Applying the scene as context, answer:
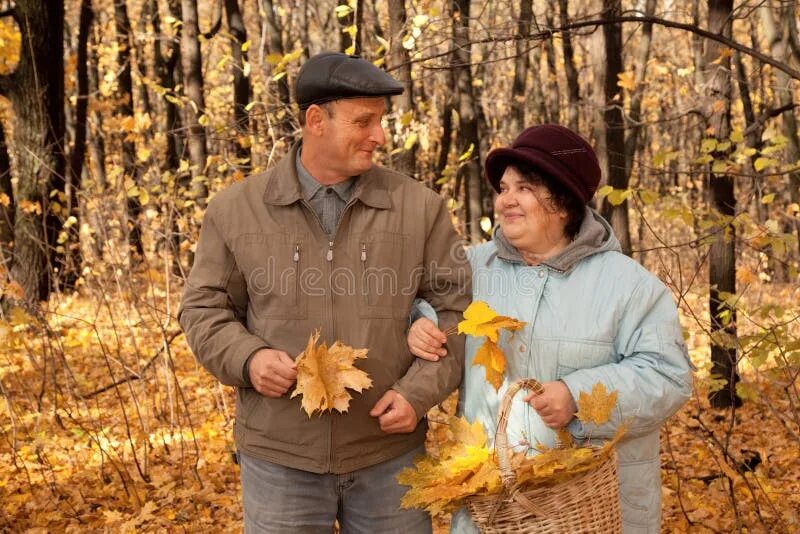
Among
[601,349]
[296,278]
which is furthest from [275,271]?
[601,349]

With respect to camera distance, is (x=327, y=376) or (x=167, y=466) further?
(x=167, y=466)

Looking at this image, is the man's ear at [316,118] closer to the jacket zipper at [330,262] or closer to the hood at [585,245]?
the jacket zipper at [330,262]

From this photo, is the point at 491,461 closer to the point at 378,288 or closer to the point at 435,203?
the point at 378,288

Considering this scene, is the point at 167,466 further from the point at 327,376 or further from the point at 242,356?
the point at 327,376

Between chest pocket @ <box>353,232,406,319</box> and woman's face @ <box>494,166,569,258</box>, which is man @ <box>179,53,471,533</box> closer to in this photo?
chest pocket @ <box>353,232,406,319</box>

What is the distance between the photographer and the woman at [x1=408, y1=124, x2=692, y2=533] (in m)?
2.22

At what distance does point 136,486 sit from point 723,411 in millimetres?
4787

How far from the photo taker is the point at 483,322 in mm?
2193

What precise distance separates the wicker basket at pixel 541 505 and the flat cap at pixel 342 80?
1.03 m

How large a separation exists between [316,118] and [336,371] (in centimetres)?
82

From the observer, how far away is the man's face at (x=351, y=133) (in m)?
2.54

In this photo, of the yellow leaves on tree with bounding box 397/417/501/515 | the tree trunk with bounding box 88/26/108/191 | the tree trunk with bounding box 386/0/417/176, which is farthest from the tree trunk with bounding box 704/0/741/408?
the tree trunk with bounding box 88/26/108/191

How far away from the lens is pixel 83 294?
12.9 m

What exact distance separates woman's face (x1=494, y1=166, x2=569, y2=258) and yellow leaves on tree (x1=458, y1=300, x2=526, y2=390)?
0.29 m
